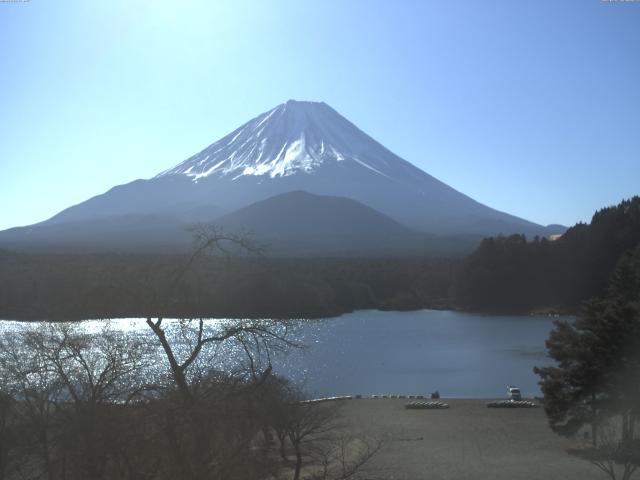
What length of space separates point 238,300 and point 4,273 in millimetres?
10490

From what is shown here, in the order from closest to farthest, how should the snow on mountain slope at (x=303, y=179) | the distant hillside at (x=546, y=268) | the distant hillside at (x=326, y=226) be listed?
1. the distant hillside at (x=546, y=268)
2. the distant hillside at (x=326, y=226)
3. the snow on mountain slope at (x=303, y=179)

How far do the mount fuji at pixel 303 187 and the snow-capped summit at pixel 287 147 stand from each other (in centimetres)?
11

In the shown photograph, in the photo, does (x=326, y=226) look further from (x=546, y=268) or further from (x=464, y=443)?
(x=464, y=443)

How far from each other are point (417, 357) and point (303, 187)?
57343mm

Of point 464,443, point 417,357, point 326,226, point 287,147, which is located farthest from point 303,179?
point 464,443

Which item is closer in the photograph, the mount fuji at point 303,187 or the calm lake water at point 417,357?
the calm lake water at point 417,357

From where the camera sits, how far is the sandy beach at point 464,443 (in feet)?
31.1

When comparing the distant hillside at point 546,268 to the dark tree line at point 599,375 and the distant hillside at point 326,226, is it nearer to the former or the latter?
the distant hillside at point 326,226

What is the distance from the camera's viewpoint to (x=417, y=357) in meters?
22.4

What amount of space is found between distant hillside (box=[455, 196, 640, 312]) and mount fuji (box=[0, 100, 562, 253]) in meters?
25.6

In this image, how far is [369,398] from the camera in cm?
1662

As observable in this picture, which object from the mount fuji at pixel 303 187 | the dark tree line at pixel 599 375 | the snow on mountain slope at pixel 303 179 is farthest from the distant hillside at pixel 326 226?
the dark tree line at pixel 599 375

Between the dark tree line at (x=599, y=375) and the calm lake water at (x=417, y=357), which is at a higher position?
the dark tree line at (x=599, y=375)

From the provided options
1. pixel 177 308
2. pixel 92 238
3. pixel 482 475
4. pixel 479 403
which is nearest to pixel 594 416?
pixel 482 475
